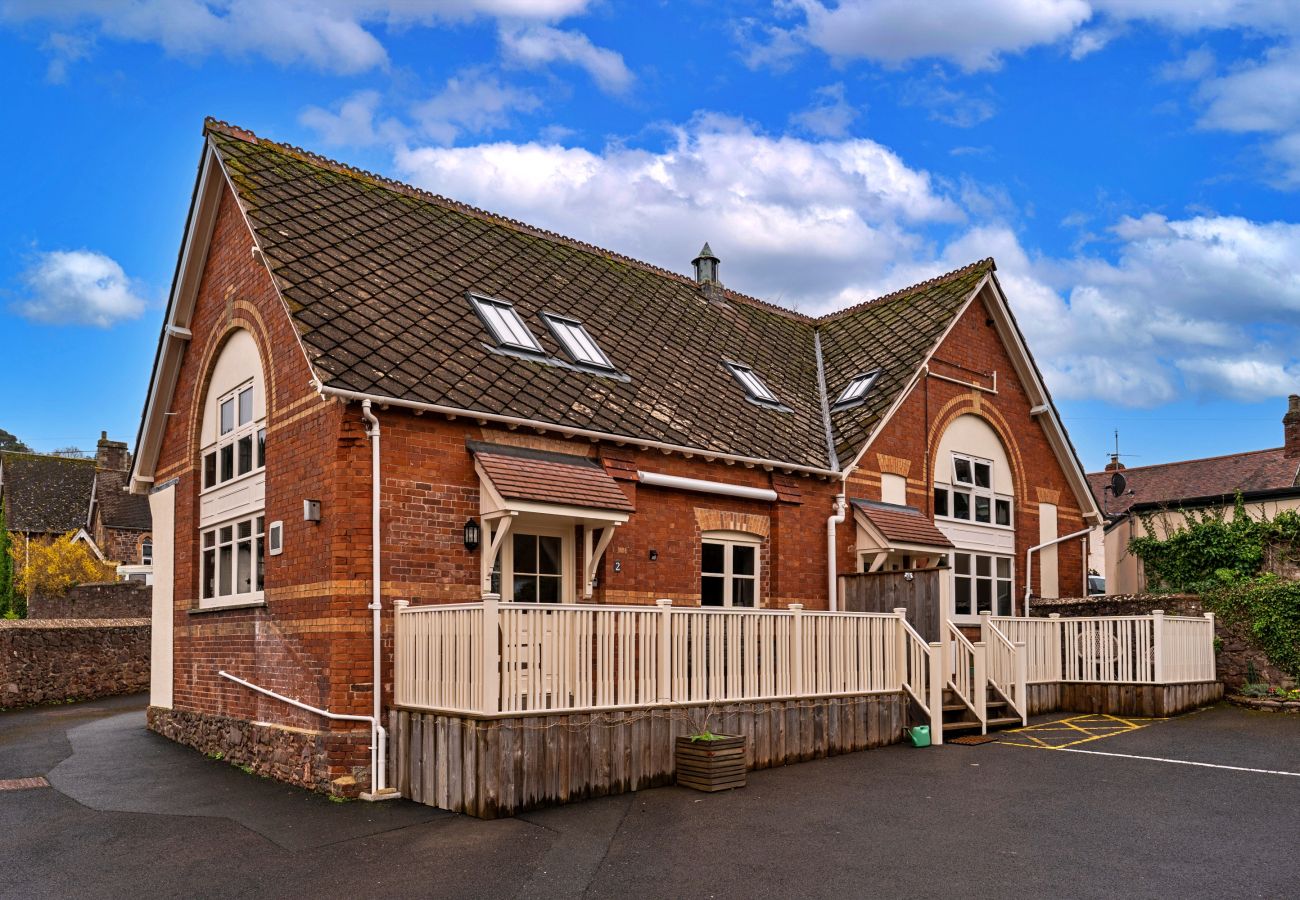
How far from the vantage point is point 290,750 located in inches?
480

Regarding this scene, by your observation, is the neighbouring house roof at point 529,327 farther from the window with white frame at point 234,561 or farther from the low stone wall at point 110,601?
the low stone wall at point 110,601

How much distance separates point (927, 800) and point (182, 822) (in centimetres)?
730

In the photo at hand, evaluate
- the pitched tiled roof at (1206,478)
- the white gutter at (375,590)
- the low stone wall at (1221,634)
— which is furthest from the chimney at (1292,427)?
the white gutter at (375,590)

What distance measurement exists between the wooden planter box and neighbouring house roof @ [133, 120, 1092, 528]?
14.2 ft

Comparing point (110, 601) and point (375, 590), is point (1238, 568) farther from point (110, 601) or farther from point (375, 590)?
point (110, 601)

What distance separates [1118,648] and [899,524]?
392 centimetres

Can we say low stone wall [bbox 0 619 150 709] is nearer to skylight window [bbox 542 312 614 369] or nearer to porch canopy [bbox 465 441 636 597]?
skylight window [bbox 542 312 614 369]

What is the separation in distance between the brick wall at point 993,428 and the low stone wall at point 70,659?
16.3 m

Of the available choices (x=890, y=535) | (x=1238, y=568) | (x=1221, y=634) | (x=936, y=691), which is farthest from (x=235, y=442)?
(x=1238, y=568)

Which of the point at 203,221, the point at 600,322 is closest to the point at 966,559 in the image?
the point at 600,322

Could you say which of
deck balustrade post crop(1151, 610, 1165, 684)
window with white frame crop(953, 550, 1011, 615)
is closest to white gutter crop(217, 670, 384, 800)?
window with white frame crop(953, 550, 1011, 615)

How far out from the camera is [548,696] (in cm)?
1070

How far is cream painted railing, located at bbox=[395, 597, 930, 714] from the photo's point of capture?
33.6 ft

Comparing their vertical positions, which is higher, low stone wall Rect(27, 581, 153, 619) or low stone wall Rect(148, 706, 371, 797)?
low stone wall Rect(27, 581, 153, 619)
